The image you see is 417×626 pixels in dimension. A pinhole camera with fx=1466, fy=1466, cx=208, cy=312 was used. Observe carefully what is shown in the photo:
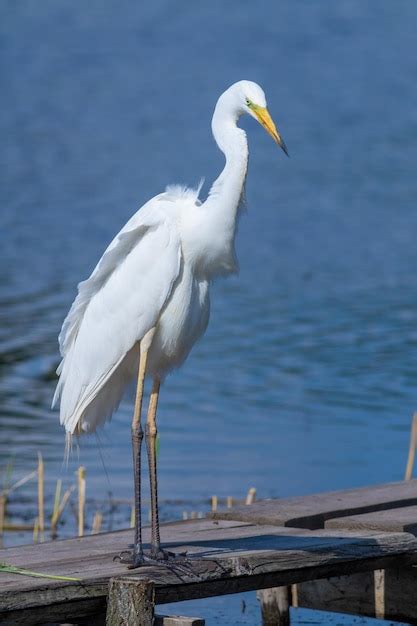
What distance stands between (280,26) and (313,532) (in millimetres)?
23961

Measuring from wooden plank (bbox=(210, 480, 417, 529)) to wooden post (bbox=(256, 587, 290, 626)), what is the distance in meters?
0.41

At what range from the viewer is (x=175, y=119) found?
23.7 meters

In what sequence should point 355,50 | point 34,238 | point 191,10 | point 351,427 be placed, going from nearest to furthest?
point 351,427 → point 34,238 → point 355,50 → point 191,10

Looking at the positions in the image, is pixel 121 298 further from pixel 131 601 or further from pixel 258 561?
pixel 131 601

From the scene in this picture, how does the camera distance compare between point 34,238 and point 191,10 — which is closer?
point 34,238

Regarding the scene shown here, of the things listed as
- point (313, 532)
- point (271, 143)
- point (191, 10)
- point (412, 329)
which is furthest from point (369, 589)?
point (191, 10)

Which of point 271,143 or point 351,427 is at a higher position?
point 271,143

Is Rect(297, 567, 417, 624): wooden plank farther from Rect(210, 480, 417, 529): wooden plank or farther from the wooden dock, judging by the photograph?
Rect(210, 480, 417, 529): wooden plank

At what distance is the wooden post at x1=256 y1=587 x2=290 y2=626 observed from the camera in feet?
21.0

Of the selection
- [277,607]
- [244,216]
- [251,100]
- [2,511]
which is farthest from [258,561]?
[244,216]

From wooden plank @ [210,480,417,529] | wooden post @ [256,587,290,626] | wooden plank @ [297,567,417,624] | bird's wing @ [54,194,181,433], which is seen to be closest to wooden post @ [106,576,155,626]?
bird's wing @ [54,194,181,433]

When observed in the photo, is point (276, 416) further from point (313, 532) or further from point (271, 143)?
point (271, 143)

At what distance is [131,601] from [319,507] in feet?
5.43

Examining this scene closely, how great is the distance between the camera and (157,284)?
5.31m
